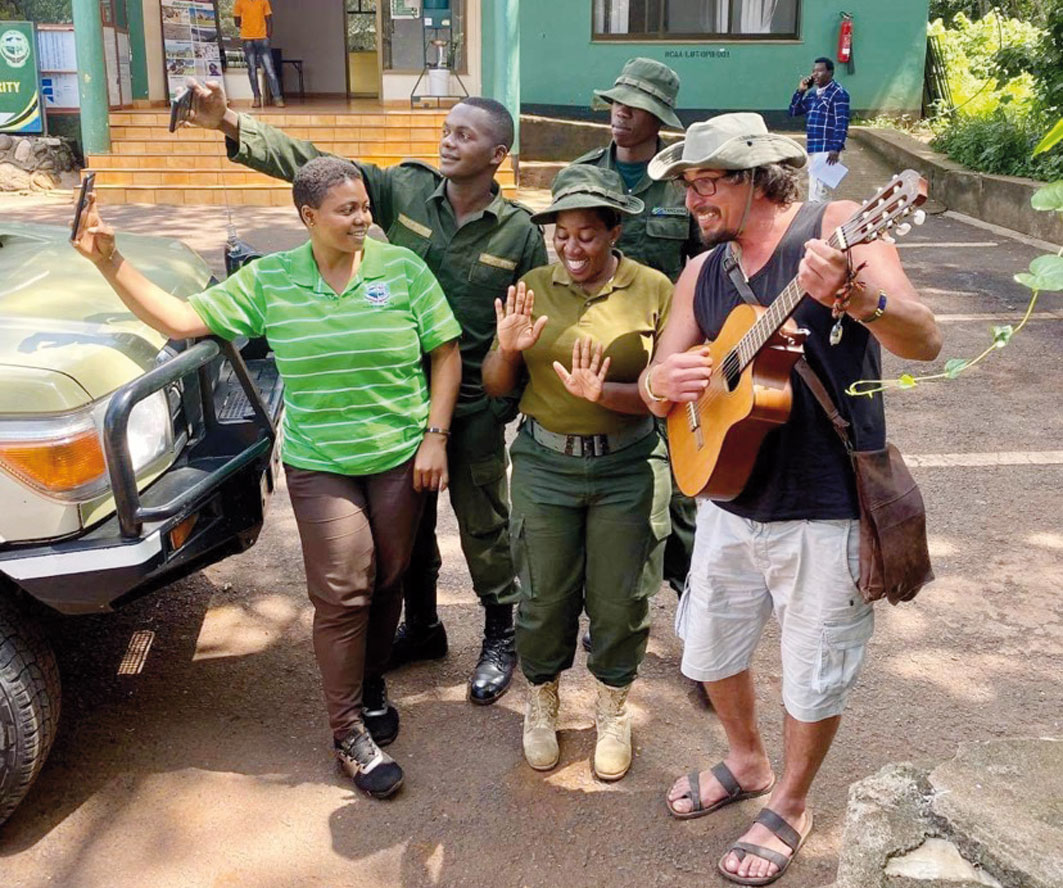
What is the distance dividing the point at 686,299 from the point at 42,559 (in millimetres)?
1727

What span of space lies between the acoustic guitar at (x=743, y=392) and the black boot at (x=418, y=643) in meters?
1.40

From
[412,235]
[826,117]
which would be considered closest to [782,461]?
[412,235]

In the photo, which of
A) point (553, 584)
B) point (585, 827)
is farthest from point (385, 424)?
point (585, 827)

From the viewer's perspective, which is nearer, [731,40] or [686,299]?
[686,299]

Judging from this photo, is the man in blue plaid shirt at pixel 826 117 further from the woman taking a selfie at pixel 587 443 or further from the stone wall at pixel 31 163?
the stone wall at pixel 31 163

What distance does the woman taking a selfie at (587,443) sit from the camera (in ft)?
9.95

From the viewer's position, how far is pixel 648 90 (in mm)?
3693

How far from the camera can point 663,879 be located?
2887mm

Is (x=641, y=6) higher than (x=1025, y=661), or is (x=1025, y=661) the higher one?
(x=641, y=6)

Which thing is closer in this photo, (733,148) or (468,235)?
(733,148)

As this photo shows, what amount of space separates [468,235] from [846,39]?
14785 mm

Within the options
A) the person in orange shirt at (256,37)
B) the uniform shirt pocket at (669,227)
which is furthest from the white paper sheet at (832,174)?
the person in orange shirt at (256,37)

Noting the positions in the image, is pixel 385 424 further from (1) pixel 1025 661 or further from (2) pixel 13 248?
(1) pixel 1025 661

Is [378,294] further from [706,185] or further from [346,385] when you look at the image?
[706,185]
